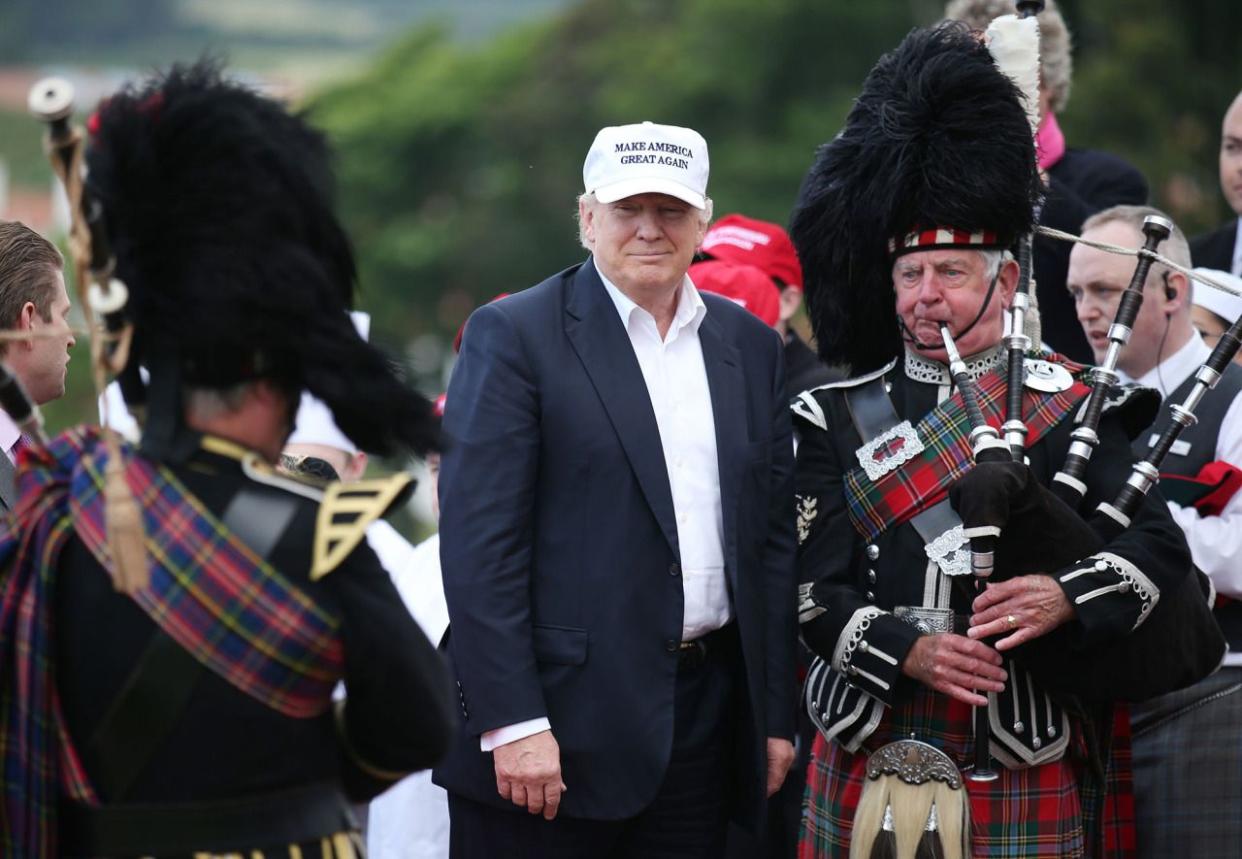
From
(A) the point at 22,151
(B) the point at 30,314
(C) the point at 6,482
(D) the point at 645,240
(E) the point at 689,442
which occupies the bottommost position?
(C) the point at 6,482

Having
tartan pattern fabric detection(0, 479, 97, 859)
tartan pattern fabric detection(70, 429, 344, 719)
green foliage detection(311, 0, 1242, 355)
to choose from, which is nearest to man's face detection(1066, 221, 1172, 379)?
tartan pattern fabric detection(70, 429, 344, 719)

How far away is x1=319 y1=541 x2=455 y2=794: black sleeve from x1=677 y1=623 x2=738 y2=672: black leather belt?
1.03m

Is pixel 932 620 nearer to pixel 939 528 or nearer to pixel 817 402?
pixel 939 528

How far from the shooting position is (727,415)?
4145 mm

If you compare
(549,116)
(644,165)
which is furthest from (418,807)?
(549,116)

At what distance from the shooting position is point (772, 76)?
32.3 meters

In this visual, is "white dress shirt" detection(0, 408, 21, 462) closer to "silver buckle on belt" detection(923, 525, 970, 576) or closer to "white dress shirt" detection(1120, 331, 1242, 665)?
"silver buckle on belt" detection(923, 525, 970, 576)

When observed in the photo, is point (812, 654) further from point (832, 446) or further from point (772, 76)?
point (772, 76)

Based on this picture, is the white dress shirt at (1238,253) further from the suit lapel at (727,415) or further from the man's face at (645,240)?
the man's face at (645,240)

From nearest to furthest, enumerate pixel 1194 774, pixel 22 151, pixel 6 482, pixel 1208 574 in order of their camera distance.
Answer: pixel 6 482, pixel 1208 574, pixel 1194 774, pixel 22 151

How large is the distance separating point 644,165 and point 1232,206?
2.70 m

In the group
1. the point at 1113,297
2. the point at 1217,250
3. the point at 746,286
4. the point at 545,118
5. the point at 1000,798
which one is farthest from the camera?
the point at 545,118

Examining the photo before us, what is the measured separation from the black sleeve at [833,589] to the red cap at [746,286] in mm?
1019

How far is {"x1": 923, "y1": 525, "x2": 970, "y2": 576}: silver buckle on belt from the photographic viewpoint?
409 centimetres
